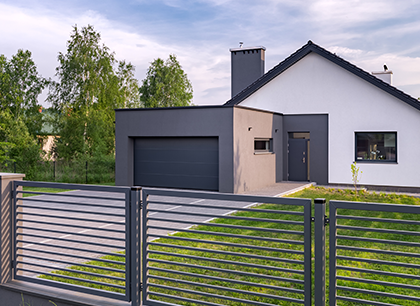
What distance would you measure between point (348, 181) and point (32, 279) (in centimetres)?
1569

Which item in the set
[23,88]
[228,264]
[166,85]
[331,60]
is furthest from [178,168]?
[166,85]

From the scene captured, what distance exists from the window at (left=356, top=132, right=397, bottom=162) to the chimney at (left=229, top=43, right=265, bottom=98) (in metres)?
7.69

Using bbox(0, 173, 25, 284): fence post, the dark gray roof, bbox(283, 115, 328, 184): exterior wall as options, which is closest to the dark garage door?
the dark gray roof

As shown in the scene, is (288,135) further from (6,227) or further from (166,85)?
(166,85)

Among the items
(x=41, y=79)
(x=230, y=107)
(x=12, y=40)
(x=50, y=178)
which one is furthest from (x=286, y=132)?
(x=12, y=40)

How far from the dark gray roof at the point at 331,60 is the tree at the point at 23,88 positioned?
2004 centimetres

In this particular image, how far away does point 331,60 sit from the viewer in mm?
17891

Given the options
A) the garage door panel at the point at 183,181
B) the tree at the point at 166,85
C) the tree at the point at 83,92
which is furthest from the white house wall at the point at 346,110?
the tree at the point at 166,85

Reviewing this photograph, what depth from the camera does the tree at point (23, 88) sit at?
3198cm

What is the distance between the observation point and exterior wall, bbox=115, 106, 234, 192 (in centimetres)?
1470

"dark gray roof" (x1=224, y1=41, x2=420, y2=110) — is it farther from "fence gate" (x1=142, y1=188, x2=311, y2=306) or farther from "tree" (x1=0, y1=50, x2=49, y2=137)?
"tree" (x1=0, y1=50, x2=49, y2=137)

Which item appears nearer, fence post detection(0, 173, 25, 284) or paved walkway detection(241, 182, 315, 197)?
fence post detection(0, 173, 25, 284)

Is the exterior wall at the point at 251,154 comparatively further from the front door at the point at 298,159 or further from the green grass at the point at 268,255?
the green grass at the point at 268,255

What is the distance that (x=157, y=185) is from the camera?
641 inches
